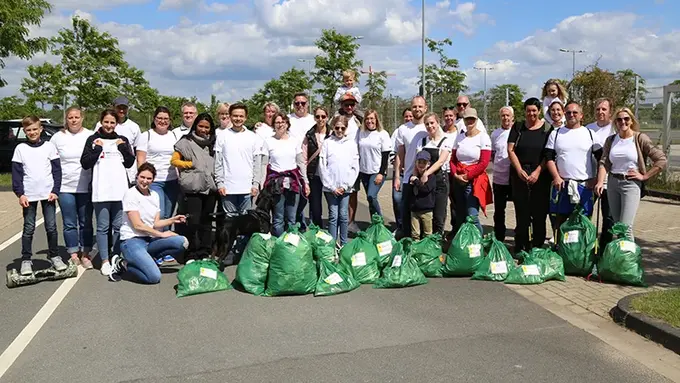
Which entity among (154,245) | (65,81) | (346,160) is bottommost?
(154,245)

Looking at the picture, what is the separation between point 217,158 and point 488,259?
10.7 ft

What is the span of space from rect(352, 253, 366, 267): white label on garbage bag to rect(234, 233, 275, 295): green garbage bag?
0.86 m

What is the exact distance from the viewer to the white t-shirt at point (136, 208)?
683cm

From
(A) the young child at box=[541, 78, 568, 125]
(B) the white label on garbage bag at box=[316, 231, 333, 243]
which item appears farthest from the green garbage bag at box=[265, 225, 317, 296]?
(A) the young child at box=[541, 78, 568, 125]

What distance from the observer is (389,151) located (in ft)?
28.7

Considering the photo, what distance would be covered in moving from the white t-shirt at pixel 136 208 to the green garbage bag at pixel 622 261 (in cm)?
478

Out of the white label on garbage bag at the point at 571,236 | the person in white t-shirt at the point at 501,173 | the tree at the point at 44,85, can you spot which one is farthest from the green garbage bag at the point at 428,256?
the tree at the point at 44,85

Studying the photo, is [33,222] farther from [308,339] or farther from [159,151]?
[308,339]

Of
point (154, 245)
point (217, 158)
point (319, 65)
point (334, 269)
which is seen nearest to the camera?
point (334, 269)

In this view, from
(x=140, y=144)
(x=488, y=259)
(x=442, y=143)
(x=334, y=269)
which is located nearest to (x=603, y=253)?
(x=488, y=259)

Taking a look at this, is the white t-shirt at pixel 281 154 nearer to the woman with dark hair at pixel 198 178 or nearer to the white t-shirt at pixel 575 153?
the woman with dark hair at pixel 198 178

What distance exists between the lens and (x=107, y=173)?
7133 millimetres

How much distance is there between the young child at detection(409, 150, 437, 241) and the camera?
7.48 m

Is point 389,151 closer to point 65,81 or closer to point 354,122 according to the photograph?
point 354,122
